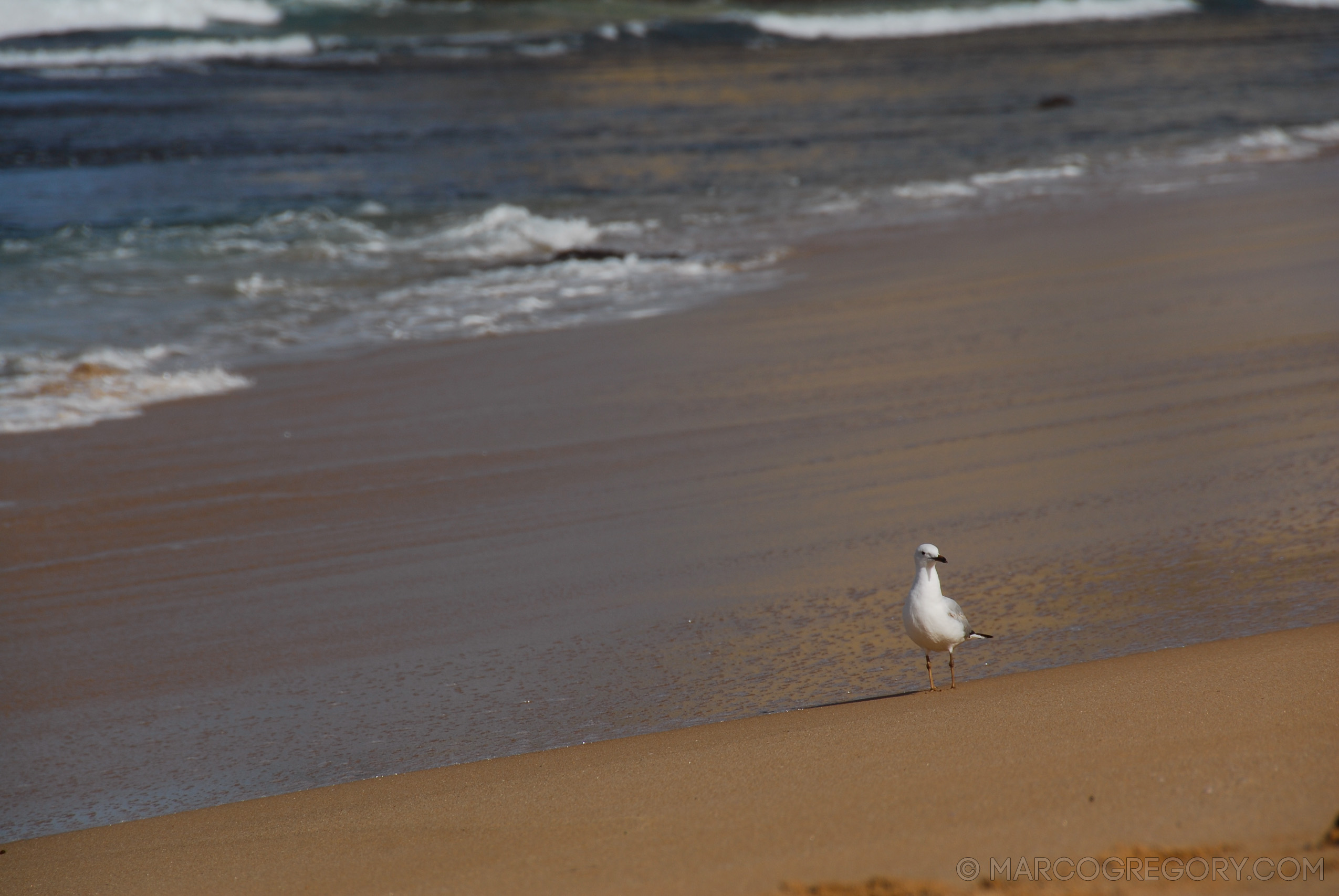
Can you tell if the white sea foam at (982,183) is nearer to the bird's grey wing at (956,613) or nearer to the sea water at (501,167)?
the sea water at (501,167)

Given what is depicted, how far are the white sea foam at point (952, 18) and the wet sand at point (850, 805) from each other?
43605 millimetres

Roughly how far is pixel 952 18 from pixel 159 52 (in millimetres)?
30515

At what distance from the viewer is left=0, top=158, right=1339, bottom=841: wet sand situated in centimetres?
345

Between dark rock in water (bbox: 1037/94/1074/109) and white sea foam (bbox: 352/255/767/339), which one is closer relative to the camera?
white sea foam (bbox: 352/255/767/339)

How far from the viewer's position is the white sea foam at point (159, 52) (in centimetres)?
3644

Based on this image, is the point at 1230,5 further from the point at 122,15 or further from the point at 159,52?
the point at 122,15

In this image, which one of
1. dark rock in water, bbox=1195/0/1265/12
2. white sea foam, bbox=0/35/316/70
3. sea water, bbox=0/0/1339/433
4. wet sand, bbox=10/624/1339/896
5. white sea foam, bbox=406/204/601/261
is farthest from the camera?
dark rock in water, bbox=1195/0/1265/12

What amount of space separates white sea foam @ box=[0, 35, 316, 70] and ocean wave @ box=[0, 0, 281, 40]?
295 cm

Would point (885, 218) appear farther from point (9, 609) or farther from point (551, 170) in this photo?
point (9, 609)

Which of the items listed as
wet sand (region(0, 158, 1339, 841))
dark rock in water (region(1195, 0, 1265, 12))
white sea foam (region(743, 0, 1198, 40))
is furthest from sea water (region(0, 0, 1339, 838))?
dark rock in water (region(1195, 0, 1265, 12))

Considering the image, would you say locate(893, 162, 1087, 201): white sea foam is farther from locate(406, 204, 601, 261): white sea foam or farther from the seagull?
the seagull

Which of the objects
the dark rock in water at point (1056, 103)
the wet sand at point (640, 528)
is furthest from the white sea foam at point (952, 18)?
the wet sand at point (640, 528)

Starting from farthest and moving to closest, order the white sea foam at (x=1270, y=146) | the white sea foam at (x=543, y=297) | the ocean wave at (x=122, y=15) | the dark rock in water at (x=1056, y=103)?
1. the ocean wave at (x=122, y=15)
2. the dark rock in water at (x=1056, y=103)
3. the white sea foam at (x=1270, y=146)
4. the white sea foam at (x=543, y=297)

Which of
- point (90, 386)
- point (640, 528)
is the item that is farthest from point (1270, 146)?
point (90, 386)
